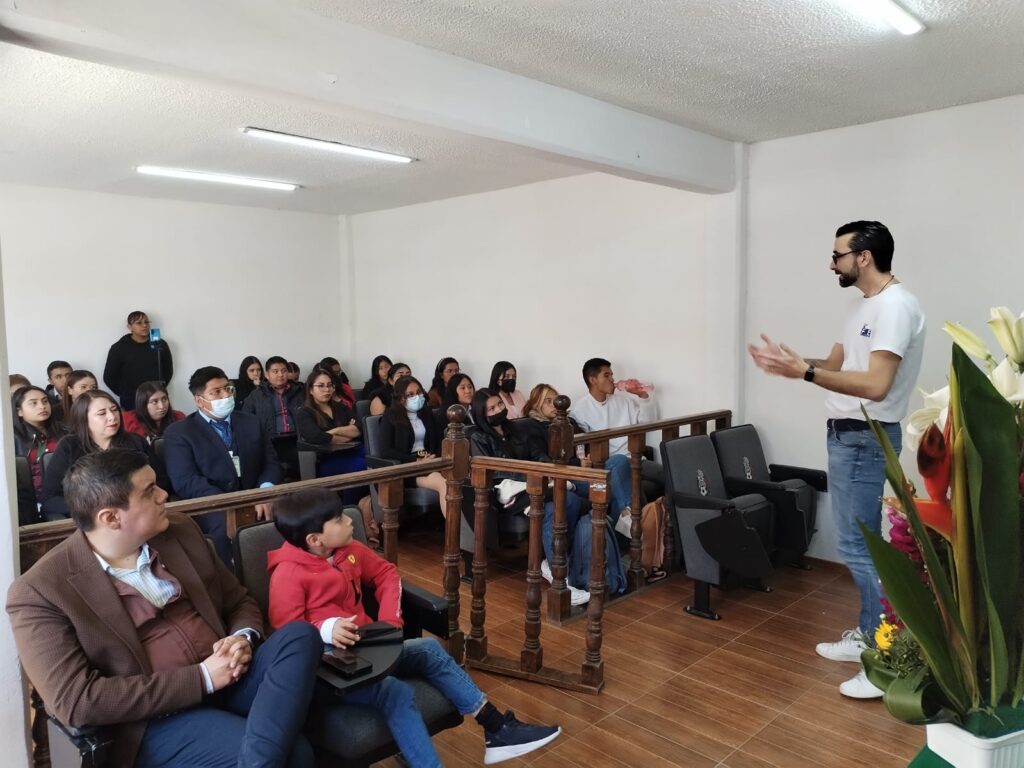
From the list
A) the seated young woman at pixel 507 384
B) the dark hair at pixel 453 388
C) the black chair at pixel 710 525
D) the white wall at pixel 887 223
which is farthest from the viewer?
the dark hair at pixel 453 388

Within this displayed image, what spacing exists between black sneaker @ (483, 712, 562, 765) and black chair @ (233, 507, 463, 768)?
Answer: 23cm

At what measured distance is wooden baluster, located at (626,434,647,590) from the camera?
415cm

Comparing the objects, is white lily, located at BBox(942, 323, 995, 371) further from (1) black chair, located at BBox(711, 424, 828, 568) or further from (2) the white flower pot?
(1) black chair, located at BBox(711, 424, 828, 568)

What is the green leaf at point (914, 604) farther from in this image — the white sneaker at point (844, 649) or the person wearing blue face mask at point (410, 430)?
the person wearing blue face mask at point (410, 430)

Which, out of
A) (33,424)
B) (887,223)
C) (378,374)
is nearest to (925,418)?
(887,223)

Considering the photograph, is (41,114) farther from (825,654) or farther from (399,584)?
(825,654)

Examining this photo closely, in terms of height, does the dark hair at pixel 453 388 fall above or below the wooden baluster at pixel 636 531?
above

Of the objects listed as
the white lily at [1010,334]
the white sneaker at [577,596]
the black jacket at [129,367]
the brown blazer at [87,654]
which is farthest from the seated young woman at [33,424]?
the white lily at [1010,334]

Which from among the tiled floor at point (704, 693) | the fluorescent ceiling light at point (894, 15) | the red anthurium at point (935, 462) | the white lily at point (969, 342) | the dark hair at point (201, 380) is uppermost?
the fluorescent ceiling light at point (894, 15)

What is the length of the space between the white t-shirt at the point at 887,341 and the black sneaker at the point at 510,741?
171 cm

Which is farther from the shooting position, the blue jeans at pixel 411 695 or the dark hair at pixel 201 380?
the dark hair at pixel 201 380

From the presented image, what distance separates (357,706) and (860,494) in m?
2.08

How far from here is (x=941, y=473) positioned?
0.81m

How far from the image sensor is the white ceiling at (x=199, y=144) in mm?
3502
